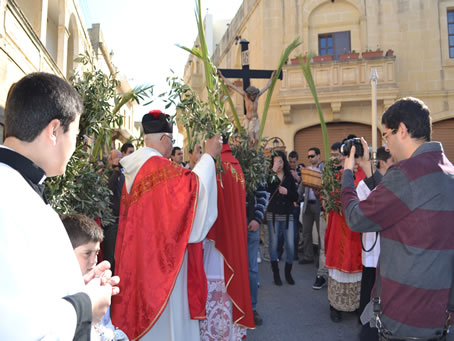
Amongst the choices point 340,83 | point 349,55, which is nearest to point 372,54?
point 349,55

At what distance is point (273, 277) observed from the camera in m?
6.31

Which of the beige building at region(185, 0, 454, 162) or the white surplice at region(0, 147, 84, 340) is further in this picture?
the beige building at region(185, 0, 454, 162)

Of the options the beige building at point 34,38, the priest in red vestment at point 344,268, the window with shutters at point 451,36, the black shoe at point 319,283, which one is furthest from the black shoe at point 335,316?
the window with shutters at point 451,36

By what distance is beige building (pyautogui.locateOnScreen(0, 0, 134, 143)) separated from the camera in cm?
680

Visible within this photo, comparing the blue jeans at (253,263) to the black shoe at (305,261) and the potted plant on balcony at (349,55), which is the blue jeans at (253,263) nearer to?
the black shoe at (305,261)

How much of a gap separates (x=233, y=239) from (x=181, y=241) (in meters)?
0.75

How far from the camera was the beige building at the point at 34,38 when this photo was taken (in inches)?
268

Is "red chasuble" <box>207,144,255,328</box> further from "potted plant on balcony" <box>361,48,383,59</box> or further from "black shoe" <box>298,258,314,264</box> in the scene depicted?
"potted plant on balcony" <box>361,48,383,59</box>

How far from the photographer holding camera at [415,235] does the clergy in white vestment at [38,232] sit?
140cm

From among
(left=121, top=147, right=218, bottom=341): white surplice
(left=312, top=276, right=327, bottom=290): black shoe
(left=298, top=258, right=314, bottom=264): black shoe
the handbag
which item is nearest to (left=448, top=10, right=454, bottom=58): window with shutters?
(left=298, top=258, right=314, bottom=264): black shoe

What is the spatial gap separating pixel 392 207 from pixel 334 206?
2.83m

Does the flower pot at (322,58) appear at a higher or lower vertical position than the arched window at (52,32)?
lower

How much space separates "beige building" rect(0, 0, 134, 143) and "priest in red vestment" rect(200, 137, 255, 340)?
141 centimetres

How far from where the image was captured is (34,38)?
27.4ft
